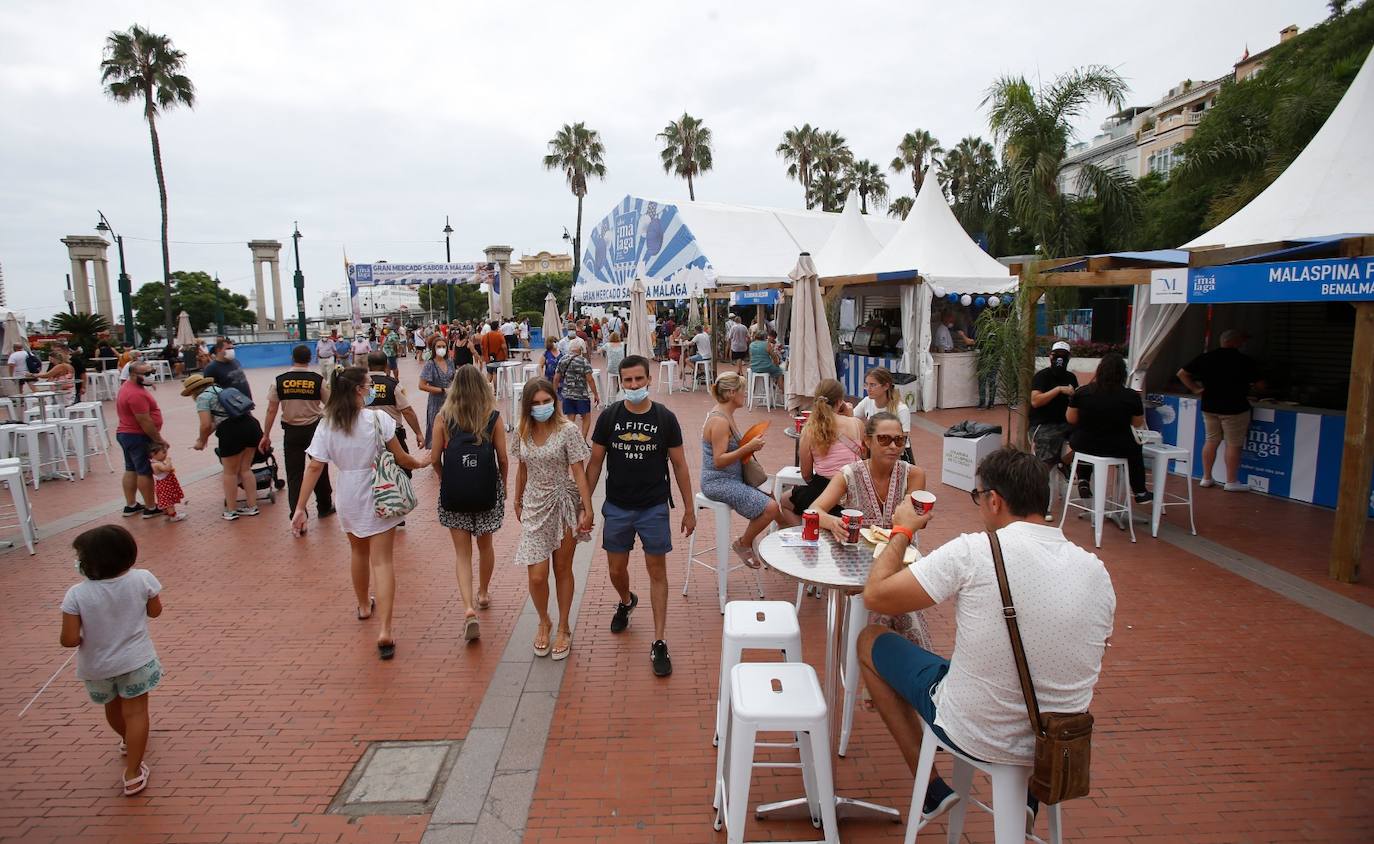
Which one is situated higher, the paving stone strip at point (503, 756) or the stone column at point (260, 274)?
the stone column at point (260, 274)

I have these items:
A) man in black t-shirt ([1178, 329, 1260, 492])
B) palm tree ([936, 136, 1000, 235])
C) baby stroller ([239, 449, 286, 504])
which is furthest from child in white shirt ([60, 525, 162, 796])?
palm tree ([936, 136, 1000, 235])

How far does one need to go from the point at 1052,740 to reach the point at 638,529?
262cm

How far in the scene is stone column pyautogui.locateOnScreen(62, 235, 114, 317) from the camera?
31953 millimetres

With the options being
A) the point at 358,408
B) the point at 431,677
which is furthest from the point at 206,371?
the point at 431,677

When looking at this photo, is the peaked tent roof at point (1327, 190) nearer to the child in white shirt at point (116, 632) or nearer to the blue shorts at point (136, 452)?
the child in white shirt at point (116, 632)

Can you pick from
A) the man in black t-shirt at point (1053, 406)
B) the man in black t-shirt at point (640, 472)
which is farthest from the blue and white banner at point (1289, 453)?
the man in black t-shirt at point (640, 472)

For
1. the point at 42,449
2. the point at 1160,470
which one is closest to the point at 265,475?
the point at 42,449

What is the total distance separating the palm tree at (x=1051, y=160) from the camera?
62.5 feet

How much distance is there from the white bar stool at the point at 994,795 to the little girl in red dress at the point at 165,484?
791 centimetres

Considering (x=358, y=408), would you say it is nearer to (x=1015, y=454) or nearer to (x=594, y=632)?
(x=594, y=632)

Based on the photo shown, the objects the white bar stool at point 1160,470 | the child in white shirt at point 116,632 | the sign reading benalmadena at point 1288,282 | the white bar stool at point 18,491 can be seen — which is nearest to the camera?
the child in white shirt at point 116,632

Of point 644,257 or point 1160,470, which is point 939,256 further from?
point 644,257

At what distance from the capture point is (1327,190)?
24.0 feet

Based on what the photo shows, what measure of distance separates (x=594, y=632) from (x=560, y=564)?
2.31ft
